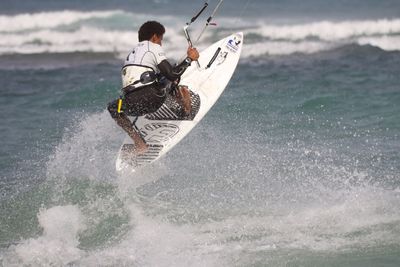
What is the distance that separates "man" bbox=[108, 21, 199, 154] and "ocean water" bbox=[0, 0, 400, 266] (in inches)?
40.2

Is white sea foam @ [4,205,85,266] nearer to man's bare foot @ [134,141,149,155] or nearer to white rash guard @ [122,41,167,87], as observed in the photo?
man's bare foot @ [134,141,149,155]

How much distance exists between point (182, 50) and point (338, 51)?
13.4 ft

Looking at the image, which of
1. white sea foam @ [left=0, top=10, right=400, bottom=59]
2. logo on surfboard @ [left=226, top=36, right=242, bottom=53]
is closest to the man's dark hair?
logo on surfboard @ [left=226, top=36, right=242, bottom=53]

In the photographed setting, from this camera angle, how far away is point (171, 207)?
8.92 m

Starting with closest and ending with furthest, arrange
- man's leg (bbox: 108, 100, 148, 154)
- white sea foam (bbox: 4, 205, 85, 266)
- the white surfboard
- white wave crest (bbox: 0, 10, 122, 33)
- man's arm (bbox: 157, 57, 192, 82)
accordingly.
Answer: white sea foam (bbox: 4, 205, 85, 266) < man's arm (bbox: 157, 57, 192, 82) < man's leg (bbox: 108, 100, 148, 154) < the white surfboard < white wave crest (bbox: 0, 10, 122, 33)

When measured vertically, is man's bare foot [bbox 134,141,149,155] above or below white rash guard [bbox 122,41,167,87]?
below

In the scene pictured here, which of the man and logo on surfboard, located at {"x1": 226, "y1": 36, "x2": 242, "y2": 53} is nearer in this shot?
the man

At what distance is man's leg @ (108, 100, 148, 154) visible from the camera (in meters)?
8.58

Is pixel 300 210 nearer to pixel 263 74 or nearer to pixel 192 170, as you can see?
pixel 192 170

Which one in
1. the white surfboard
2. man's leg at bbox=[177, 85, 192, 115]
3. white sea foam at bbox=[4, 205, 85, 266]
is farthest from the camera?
the white surfboard

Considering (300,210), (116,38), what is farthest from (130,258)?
(116,38)

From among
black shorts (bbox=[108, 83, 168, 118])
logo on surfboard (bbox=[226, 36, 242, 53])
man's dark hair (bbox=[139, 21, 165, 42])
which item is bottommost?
black shorts (bbox=[108, 83, 168, 118])

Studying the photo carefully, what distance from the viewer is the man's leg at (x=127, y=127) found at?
8.58 meters

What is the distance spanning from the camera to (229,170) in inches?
396
